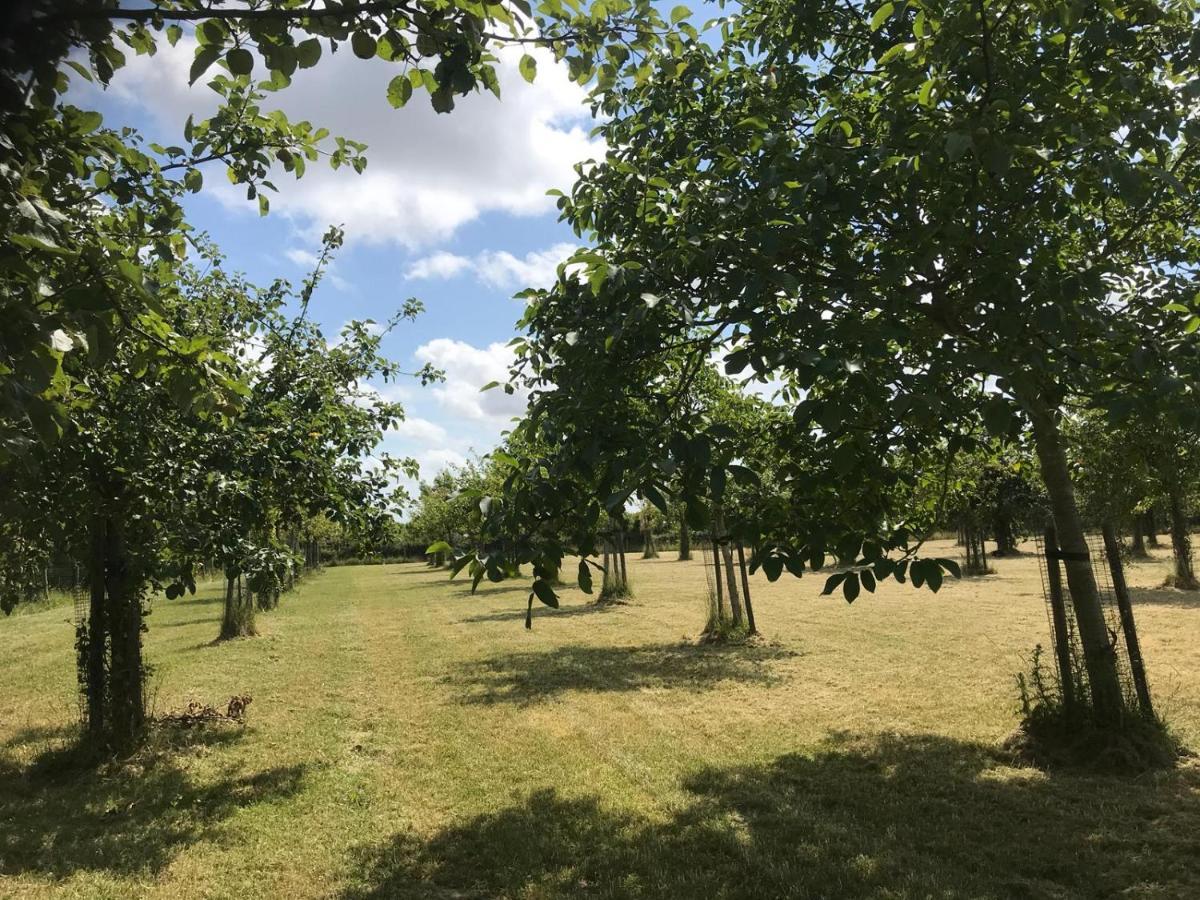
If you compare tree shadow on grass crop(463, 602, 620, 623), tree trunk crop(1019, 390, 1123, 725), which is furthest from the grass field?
tree shadow on grass crop(463, 602, 620, 623)

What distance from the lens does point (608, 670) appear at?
11156 millimetres

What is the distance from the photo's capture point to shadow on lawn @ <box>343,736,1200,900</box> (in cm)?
423

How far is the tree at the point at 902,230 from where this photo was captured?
311 centimetres

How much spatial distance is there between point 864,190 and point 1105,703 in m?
4.71

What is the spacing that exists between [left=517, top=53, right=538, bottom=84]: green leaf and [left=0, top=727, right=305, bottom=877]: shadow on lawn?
509cm

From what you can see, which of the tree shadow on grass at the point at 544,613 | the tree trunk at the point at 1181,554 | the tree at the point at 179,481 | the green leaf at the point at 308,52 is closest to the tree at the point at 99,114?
the green leaf at the point at 308,52

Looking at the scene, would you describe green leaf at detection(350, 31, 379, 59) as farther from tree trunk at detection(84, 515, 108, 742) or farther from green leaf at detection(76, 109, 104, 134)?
tree trunk at detection(84, 515, 108, 742)

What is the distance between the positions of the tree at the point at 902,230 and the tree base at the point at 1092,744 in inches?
100

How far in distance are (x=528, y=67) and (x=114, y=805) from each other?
621 cm

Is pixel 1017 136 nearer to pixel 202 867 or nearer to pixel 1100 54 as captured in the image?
pixel 1100 54

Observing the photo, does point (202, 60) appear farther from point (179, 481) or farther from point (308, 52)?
point (179, 481)

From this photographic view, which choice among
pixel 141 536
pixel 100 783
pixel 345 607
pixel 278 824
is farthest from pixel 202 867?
pixel 345 607

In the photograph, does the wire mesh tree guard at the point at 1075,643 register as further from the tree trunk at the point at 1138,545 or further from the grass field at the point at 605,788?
the tree trunk at the point at 1138,545

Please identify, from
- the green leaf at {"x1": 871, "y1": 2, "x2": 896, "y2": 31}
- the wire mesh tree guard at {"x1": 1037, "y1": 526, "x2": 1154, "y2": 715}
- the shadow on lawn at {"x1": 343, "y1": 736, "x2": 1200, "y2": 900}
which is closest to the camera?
the green leaf at {"x1": 871, "y1": 2, "x2": 896, "y2": 31}
